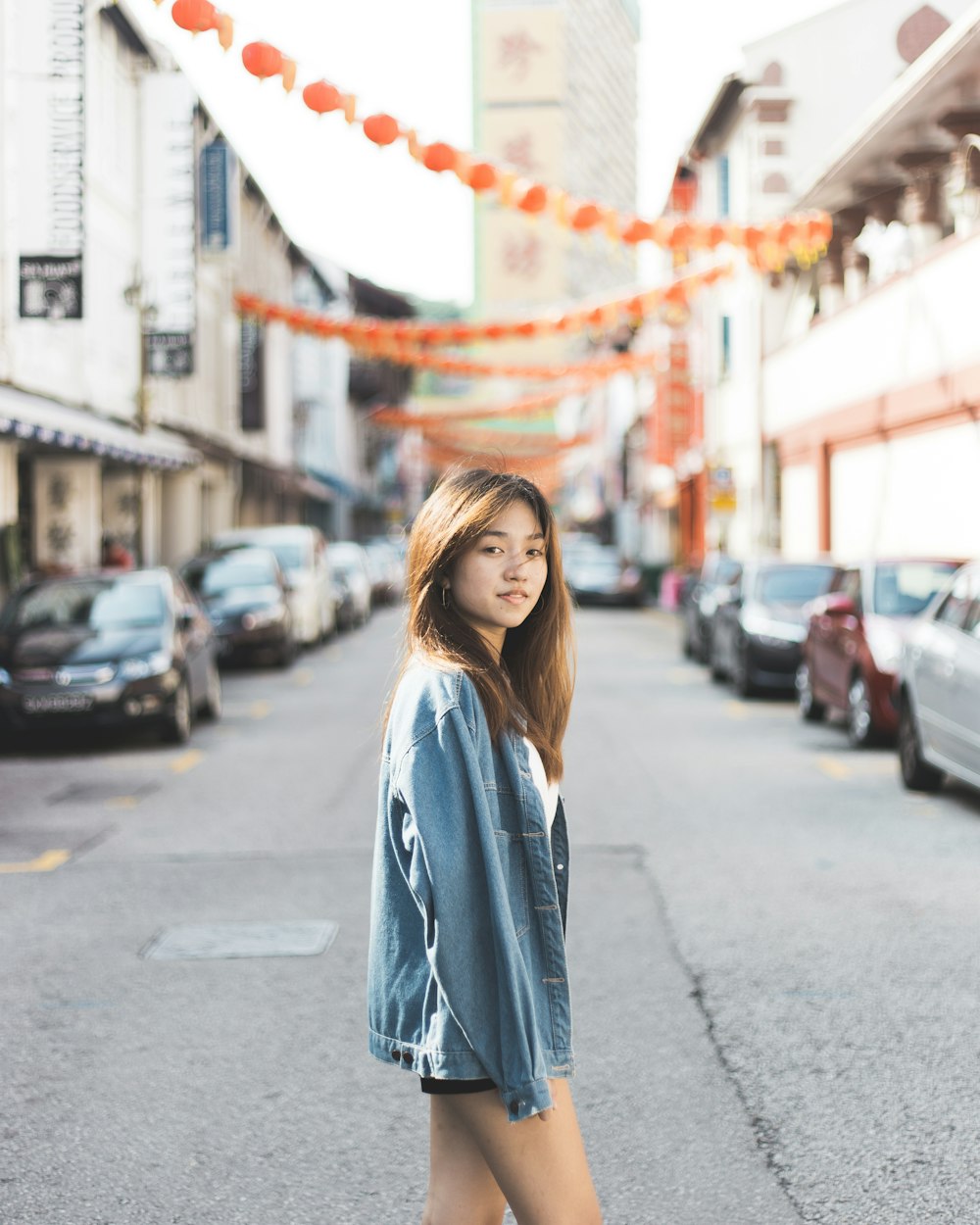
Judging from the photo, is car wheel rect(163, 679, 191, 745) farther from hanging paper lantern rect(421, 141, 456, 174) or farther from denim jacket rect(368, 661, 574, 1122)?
denim jacket rect(368, 661, 574, 1122)

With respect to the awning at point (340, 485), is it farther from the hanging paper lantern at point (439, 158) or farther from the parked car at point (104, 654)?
the hanging paper lantern at point (439, 158)

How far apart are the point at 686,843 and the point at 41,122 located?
13.2 metres

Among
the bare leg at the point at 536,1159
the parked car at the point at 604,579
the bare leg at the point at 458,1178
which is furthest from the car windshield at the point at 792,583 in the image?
the parked car at the point at 604,579

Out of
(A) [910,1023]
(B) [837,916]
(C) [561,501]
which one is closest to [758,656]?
(B) [837,916]

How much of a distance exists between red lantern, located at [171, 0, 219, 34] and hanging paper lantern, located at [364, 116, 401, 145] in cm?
187

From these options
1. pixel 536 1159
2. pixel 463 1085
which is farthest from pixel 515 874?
pixel 536 1159

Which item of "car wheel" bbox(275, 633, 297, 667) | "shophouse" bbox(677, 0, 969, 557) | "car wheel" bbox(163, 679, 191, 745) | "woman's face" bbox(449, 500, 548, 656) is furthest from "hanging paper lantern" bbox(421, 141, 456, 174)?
"shophouse" bbox(677, 0, 969, 557)

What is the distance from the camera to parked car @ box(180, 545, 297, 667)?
67.2 ft

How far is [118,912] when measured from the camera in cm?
699

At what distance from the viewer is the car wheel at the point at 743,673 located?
54.2 feet

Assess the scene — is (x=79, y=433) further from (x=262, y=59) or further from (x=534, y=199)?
(x=262, y=59)

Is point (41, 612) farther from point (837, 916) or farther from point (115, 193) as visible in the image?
point (115, 193)

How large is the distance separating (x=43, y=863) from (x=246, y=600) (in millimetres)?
12683

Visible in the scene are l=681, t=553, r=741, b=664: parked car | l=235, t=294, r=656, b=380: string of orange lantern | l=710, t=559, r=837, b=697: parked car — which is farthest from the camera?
l=235, t=294, r=656, b=380: string of orange lantern
